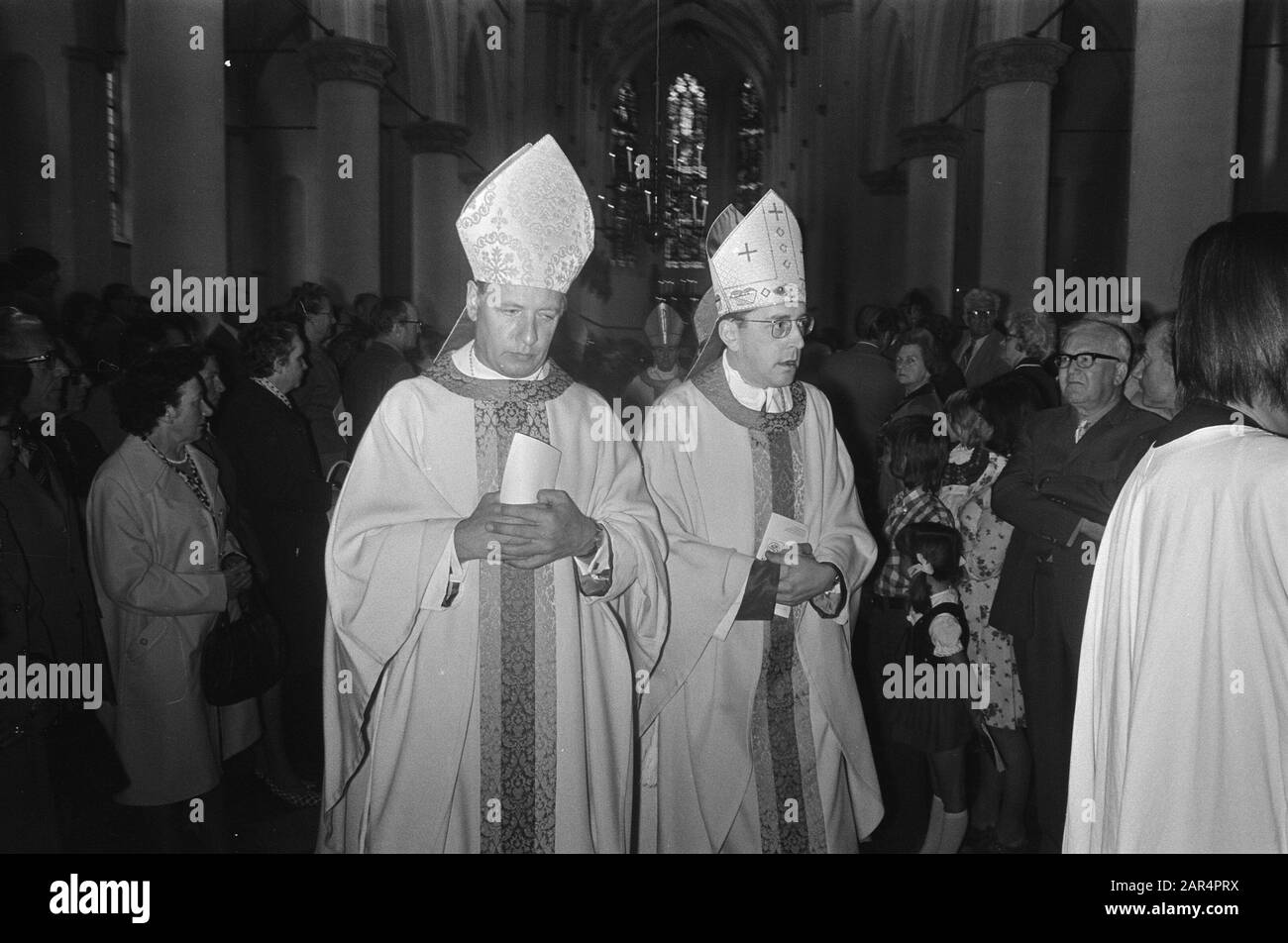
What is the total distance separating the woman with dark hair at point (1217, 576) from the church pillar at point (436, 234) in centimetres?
250

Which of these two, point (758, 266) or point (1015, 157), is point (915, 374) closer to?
point (758, 266)

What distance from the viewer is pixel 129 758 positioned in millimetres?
3410

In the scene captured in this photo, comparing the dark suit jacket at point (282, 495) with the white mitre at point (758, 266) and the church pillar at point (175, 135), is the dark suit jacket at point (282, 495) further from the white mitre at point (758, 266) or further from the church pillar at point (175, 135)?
the white mitre at point (758, 266)

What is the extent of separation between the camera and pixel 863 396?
4156 mm

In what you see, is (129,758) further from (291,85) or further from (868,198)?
(868,198)

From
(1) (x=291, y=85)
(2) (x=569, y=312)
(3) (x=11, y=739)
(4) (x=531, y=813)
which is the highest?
(1) (x=291, y=85)

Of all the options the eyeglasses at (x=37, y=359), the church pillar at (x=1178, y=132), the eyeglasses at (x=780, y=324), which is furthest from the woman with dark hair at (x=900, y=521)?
the eyeglasses at (x=37, y=359)

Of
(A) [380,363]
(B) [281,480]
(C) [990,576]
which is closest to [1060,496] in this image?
(C) [990,576]

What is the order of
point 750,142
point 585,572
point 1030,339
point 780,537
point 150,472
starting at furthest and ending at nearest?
1. point 1030,339
2. point 750,142
3. point 150,472
4. point 780,537
5. point 585,572

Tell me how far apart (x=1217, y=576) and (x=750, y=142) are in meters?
2.71

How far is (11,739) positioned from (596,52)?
9.76 feet

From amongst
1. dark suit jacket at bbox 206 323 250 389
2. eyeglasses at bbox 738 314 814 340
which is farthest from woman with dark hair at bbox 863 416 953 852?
dark suit jacket at bbox 206 323 250 389

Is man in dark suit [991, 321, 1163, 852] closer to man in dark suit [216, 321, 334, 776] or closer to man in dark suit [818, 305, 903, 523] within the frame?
man in dark suit [818, 305, 903, 523]
